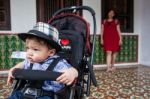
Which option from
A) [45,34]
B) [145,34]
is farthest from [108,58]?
[45,34]

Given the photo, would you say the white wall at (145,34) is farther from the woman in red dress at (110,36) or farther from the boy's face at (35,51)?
the boy's face at (35,51)

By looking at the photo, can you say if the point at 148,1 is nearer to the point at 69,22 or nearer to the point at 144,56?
the point at 144,56

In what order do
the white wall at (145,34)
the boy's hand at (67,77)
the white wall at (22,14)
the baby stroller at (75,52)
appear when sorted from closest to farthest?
the boy's hand at (67,77)
the baby stroller at (75,52)
the white wall at (22,14)
the white wall at (145,34)

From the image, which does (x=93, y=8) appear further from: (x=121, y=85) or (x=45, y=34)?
(x=45, y=34)

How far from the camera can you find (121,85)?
205 inches

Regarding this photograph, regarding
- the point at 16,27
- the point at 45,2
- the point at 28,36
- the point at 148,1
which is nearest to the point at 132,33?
the point at 148,1

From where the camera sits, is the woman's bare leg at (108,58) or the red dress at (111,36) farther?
the woman's bare leg at (108,58)

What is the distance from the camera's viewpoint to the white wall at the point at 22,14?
20.0ft

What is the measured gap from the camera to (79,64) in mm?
2426

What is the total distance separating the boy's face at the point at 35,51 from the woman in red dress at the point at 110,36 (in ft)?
15.2

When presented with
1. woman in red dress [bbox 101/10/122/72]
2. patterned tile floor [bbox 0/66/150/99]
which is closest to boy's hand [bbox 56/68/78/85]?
patterned tile floor [bbox 0/66/150/99]

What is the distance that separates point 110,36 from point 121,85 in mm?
1666

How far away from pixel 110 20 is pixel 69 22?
12.7 ft

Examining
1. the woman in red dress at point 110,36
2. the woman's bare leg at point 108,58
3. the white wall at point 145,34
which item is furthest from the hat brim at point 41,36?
the white wall at point 145,34
